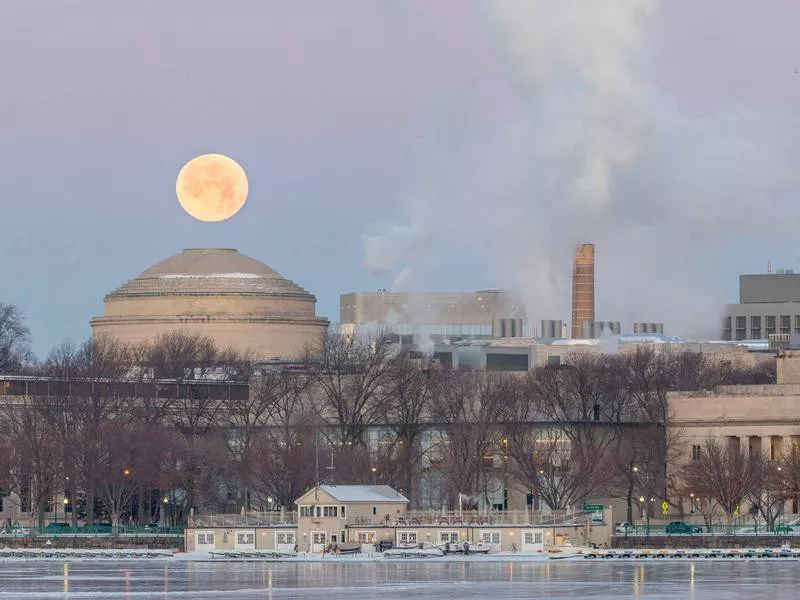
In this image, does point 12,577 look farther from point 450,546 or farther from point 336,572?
point 450,546

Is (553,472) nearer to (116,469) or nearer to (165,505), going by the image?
(165,505)

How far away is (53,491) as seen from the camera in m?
195

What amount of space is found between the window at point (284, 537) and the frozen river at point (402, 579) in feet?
25.8

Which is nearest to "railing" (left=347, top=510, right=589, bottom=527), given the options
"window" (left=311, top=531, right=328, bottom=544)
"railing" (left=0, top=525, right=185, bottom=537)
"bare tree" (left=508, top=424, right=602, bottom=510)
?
"window" (left=311, top=531, right=328, bottom=544)

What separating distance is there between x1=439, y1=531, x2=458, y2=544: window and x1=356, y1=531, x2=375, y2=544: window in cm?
350

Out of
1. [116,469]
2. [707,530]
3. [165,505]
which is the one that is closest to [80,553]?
[116,469]

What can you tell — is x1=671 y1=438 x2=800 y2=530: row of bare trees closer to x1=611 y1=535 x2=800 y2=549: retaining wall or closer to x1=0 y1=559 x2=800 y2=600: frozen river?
x1=611 y1=535 x2=800 y2=549: retaining wall

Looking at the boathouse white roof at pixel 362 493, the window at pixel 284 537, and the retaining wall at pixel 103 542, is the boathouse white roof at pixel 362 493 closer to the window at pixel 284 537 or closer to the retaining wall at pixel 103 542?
the window at pixel 284 537

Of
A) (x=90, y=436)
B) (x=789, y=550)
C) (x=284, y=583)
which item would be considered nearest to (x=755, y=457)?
(x=789, y=550)

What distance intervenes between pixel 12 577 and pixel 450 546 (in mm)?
27566

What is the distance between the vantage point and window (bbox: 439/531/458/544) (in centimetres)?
17688

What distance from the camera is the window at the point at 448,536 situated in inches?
6964

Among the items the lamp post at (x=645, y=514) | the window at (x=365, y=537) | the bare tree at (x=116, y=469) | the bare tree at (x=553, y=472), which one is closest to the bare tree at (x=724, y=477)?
the lamp post at (x=645, y=514)

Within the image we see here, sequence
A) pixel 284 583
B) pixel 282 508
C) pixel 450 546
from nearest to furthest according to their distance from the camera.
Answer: pixel 284 583 → pixel 450 546 → pixel 282 508
